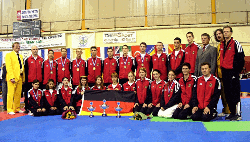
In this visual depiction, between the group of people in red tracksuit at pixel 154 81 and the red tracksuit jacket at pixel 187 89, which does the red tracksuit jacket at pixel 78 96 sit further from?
the red tracksuit jacket at pixel 187 89

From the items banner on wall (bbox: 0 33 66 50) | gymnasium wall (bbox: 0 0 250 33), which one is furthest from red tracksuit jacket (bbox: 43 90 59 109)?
gymnasium wall (bbox: 0 0 250 33)

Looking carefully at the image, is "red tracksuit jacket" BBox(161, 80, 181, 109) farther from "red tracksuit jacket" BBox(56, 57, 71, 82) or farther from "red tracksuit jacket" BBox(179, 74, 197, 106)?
"red tracksuit jacket" BBox(56, 57, 71, 82)

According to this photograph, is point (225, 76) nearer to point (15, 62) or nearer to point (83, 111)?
point (83, 111)

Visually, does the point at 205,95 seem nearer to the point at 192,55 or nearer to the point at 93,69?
the point at 192,55

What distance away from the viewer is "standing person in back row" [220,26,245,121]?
4.24m

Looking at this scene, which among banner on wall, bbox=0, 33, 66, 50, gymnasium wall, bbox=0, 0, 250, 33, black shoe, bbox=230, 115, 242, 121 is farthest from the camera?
banner on wall, bbox=0, 33, 66, 50

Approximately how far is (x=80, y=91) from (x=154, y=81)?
218 centimetres

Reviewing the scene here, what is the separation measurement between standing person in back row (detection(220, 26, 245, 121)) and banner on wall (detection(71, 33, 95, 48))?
10.2 m

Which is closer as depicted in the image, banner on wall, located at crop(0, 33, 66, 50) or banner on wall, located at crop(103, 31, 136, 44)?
banner on wall, located at crop(103, 31, 136, 44)

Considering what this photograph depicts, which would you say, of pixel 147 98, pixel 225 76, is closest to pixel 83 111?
pixel 147 98

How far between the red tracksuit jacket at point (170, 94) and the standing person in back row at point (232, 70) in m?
1.10

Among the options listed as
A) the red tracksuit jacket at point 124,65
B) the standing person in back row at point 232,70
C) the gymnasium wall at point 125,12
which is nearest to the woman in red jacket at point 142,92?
the red tracksuit jacket at point 124,65

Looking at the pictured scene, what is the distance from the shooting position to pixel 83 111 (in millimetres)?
5332

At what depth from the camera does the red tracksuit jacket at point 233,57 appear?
4230mm
